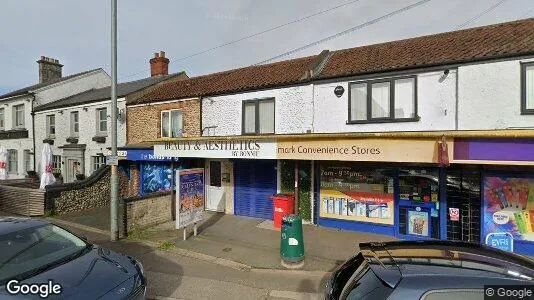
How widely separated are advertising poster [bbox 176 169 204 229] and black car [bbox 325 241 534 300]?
226 inches

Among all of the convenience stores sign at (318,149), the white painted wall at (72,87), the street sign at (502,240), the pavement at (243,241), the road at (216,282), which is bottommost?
the road at (216,282)

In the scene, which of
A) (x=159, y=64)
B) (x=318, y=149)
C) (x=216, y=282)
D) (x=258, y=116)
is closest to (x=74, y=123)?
(x=159, y=64)

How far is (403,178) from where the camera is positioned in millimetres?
8914

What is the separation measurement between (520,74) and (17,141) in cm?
2594

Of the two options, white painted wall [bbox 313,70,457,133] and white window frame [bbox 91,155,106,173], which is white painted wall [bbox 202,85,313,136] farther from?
white window frame [bbox 91,155,106,173]

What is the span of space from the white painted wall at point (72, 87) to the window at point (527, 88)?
23497 millimetres

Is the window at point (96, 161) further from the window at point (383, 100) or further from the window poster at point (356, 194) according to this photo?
the window at point (383, 100)

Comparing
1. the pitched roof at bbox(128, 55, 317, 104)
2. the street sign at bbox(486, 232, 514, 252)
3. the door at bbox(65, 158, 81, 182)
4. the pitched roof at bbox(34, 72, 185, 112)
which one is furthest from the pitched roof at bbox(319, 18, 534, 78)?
the door at bbox(65, 158, 81, 182)

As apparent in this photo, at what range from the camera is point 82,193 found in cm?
1305

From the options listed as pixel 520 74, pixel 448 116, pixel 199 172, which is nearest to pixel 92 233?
pixel 199 172

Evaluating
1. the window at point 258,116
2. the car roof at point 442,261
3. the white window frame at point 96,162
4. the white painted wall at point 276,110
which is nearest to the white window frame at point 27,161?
the white window frame at point 96,162

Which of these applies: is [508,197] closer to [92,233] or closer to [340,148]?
[340,148]

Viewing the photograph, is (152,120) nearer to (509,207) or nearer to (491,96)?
(491,96)

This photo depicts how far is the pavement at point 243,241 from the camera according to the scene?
721 cm
